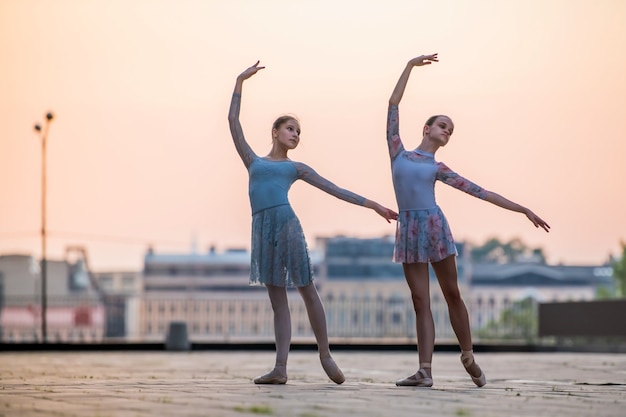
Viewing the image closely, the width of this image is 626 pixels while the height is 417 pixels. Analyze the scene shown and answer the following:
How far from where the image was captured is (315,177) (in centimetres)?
963

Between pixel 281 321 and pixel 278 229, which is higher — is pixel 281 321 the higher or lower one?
the lower one

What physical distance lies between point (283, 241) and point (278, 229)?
8 cm

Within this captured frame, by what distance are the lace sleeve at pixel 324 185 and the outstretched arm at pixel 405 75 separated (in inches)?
24.8

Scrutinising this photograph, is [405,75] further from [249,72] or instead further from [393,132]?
[249,72]

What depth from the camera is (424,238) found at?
9.40 meters

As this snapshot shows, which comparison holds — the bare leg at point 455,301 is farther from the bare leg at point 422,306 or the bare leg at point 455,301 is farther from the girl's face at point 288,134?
the girl's face at point 288,134

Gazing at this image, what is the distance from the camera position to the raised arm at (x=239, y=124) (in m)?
9.70

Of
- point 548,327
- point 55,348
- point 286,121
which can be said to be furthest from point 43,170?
point 286,121

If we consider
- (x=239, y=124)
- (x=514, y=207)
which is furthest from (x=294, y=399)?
(x=239, y=124)

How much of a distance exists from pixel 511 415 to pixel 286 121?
3.39 m

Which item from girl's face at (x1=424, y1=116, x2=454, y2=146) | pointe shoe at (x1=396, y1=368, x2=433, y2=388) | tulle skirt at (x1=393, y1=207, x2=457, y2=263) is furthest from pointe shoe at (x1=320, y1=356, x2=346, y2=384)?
girl's face at (x1=424, y1=116, x2=454, y2=146)

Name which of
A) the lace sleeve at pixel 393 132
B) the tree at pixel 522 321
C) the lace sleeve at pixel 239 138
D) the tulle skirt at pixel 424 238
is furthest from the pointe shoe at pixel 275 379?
the tree at pixel 522 321

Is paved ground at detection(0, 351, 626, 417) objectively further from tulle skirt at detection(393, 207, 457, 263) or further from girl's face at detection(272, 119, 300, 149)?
girl's face at detection(272, 119, 300, 149)

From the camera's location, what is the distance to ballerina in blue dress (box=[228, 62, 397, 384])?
945 centimetres
